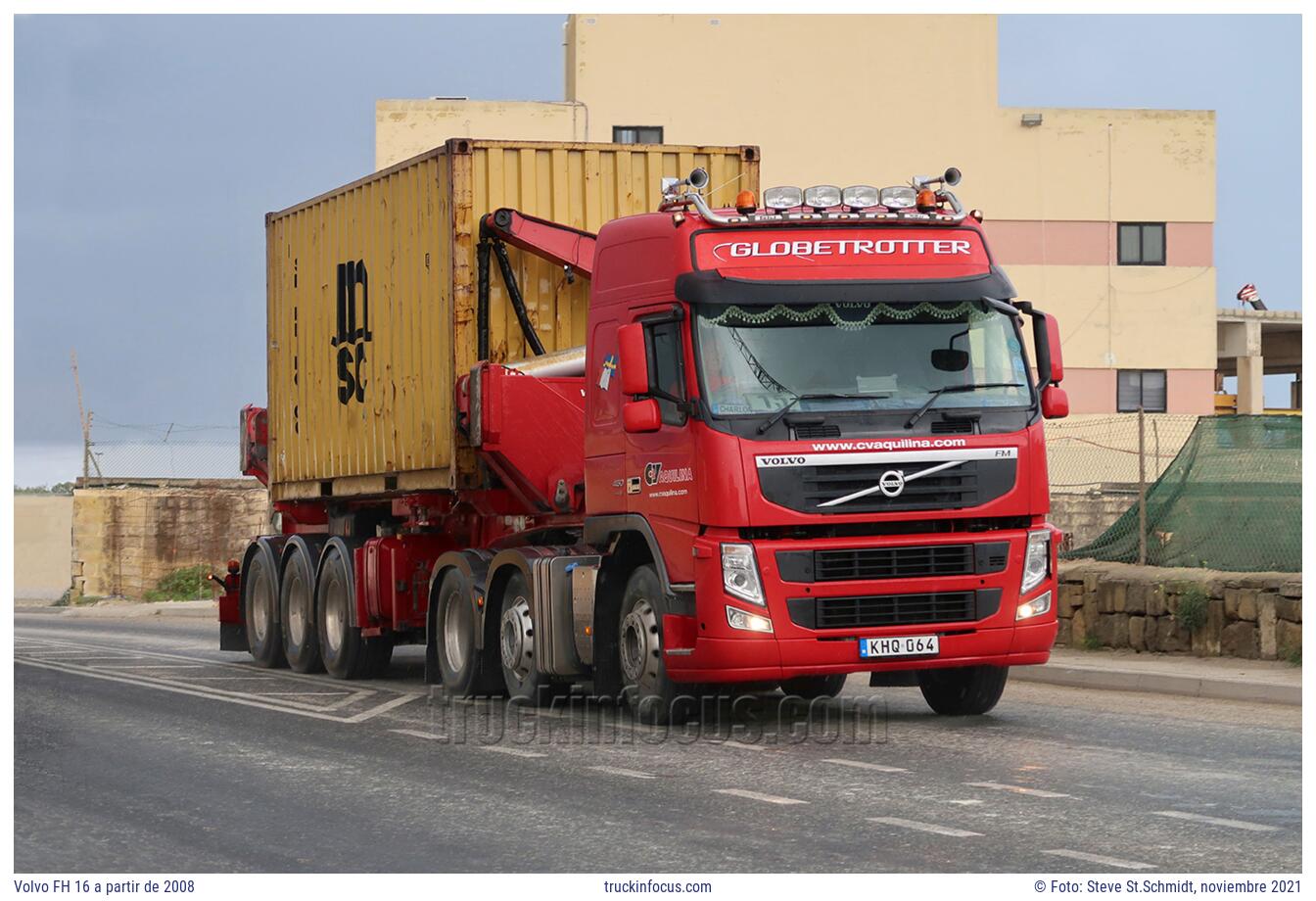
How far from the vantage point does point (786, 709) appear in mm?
14867

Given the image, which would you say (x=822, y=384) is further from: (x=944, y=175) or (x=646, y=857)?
(x=646, y=857)

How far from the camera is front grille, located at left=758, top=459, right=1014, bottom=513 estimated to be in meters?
12.6

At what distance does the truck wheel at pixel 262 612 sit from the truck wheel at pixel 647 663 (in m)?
6.85

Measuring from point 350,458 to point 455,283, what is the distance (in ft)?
10.5

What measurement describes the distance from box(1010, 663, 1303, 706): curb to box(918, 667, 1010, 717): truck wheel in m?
2.18

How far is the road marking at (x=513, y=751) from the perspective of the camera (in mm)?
11969

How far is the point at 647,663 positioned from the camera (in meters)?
13.3

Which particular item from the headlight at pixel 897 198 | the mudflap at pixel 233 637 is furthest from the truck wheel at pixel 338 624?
the headlight at pixel 897 198

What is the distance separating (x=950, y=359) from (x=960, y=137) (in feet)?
121

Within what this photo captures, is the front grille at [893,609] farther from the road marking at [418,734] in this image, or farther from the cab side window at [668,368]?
the road marking at [418,734]

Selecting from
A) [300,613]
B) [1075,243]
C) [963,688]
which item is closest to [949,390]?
[963,688]

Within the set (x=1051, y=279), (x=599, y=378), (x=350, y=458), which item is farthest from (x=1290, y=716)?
(x=1051, y=279)

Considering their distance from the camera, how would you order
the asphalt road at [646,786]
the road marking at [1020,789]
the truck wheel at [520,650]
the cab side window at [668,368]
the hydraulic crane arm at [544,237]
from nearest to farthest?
1. the asphalt road at [646,786]
2. the road marking at [1020,789]
3. the cab side window at [668,368]
4. the truck wheel at [520,650]
5. the hydraulic crane arm at [544,237]

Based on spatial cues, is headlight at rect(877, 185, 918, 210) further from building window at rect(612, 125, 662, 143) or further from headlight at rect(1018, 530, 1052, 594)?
building window at rect(612, 125, 662, 143)
